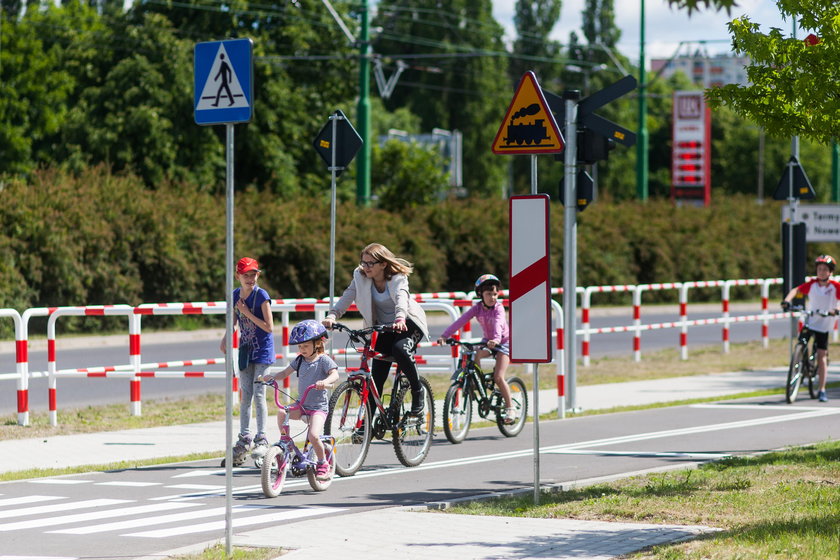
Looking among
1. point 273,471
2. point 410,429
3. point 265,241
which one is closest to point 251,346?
point 410,429

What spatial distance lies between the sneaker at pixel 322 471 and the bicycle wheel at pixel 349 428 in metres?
0.34

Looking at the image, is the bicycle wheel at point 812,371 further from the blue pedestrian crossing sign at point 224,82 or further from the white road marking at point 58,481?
the blue pedestrian crossing sign at point 224,82

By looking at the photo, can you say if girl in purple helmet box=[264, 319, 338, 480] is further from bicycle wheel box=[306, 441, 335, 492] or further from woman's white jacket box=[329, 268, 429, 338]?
woman's white jacket box=[329, 268, 429, 338]

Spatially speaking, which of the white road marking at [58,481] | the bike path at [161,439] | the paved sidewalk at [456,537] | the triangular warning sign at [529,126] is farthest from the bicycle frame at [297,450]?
the bike path at [161,439]

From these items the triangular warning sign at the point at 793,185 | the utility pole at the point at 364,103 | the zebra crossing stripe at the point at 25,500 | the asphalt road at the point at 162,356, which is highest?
the utility pole at the point at 364,103

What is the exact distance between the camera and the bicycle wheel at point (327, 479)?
10156 mm

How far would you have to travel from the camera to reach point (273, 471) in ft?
32.6

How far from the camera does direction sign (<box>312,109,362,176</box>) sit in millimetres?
13266

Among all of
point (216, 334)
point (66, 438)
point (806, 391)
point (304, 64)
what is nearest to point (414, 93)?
point (304, 64)

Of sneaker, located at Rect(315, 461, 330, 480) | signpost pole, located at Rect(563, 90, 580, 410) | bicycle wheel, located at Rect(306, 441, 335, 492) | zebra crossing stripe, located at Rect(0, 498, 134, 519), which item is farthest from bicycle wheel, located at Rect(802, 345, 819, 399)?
zebra crossing stripe, located at Rect(0, 498, 134, 519)

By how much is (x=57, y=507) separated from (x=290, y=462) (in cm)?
158

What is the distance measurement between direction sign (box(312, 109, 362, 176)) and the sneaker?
3757mm

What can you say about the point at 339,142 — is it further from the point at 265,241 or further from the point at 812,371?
the point at 265,241

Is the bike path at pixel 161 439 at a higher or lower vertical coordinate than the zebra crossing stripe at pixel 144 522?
lower
